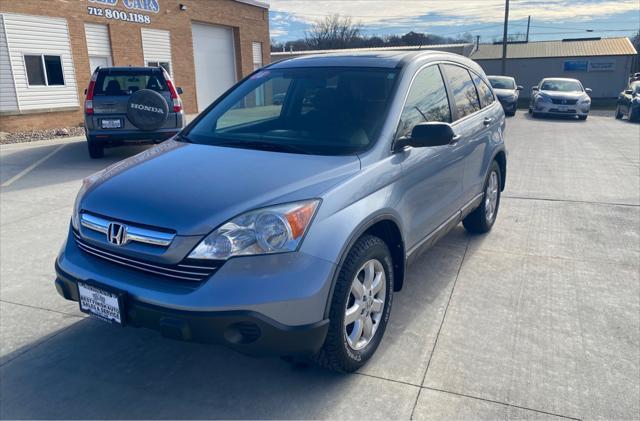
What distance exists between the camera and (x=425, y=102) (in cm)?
380

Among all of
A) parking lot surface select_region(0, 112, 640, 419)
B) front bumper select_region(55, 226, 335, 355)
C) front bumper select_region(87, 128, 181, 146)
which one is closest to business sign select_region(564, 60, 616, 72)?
front bumper select_region(87, 128, 181, 146)

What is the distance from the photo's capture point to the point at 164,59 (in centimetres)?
2111

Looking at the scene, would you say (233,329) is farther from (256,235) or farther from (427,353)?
(427,353)

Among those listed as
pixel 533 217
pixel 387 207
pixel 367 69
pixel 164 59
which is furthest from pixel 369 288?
pixel 164 59

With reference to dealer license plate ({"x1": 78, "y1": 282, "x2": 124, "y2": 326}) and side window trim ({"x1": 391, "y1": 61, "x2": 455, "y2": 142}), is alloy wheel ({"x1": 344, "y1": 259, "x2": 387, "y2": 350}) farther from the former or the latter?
dealer license plate ({"x1": 78, "y1": 282, "x2": 124, "y2": 326})

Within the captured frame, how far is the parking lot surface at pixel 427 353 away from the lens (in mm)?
2732

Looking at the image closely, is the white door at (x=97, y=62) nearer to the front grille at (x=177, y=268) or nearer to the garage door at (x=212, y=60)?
the garage door at (x=212, y=60)

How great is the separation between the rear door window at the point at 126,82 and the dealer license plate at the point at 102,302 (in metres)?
7.73

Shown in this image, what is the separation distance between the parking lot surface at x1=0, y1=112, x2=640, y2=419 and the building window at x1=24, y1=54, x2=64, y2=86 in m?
12.2

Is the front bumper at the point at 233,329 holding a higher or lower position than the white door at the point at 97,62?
lower

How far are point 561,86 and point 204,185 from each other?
69.3ft

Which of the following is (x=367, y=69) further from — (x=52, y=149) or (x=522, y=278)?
(x=52, y=149)

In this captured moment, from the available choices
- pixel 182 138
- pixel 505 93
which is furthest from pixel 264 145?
pixel 505 93

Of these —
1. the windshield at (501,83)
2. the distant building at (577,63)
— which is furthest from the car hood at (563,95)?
the distant building at (577,63)
